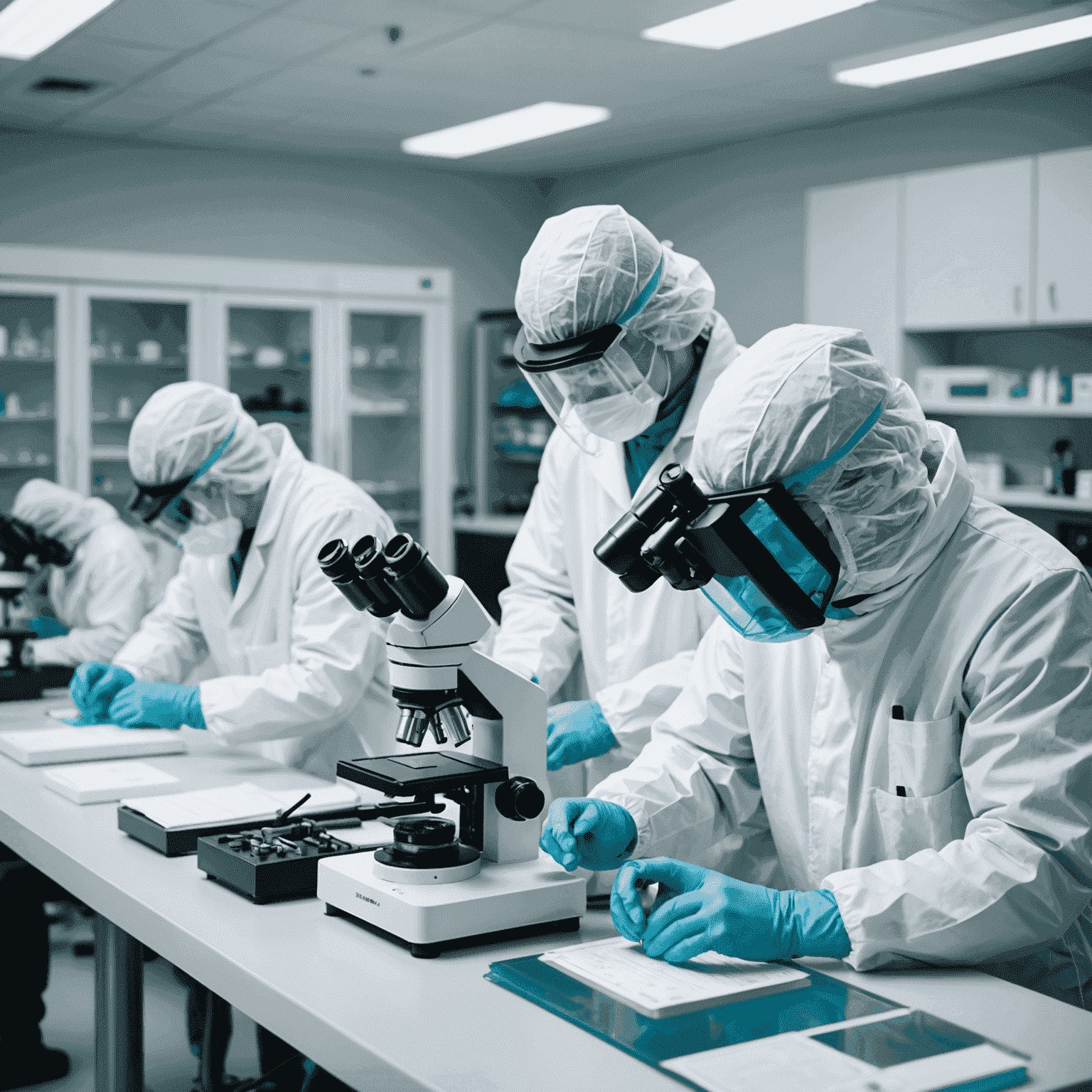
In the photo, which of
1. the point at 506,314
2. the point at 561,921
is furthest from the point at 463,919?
the point at 506,314

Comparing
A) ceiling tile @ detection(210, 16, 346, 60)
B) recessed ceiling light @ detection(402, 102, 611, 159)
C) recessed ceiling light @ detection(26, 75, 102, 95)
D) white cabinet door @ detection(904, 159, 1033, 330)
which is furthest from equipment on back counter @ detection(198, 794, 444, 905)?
recessed ceiling light @ detection(402, 102, 611, 159)

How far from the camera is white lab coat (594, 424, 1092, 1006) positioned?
129 cm

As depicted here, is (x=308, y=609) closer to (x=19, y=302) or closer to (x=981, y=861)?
(x=981, y=861)

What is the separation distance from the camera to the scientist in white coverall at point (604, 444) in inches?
79.7

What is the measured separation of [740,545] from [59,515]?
10.8 ft

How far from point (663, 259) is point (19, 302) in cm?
425

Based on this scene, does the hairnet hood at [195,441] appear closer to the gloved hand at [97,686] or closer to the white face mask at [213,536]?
the white face mask at [213,536]

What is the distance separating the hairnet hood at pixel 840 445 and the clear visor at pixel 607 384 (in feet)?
2.08

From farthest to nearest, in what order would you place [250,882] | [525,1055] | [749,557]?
[250,882], [749,557], [525,1055]

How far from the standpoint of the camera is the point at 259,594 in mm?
2568

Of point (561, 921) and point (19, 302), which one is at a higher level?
point (19, 302)

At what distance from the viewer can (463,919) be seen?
138 centimetres

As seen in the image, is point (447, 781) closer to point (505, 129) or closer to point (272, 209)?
point (505, 129)

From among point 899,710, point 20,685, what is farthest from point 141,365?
point 899,710
